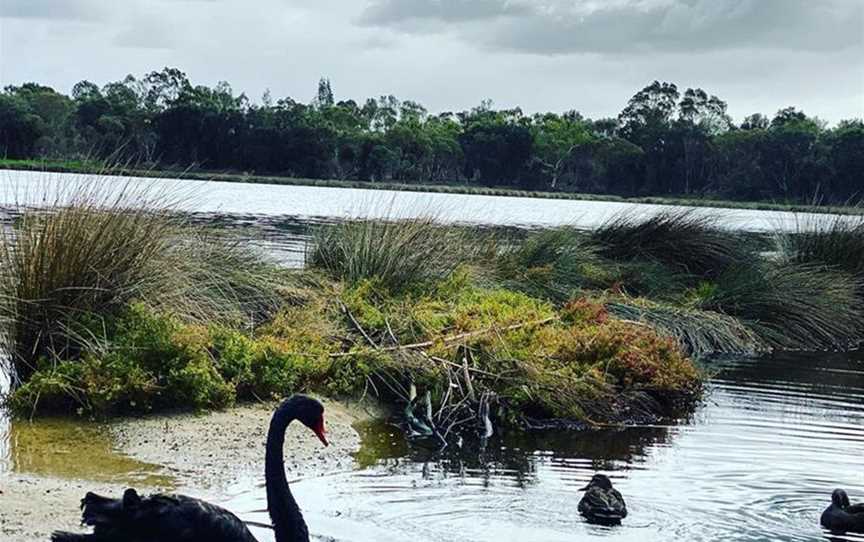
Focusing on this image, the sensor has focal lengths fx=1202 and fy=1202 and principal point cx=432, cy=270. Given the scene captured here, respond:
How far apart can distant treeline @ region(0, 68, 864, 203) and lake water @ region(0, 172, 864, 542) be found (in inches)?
1386

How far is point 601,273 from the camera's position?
2080 cm

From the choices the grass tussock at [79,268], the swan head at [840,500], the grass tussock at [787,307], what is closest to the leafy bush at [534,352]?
the grass tussock at [79,268]

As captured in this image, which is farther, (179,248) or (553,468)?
(179,248)

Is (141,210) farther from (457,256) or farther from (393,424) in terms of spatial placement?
(457,256)

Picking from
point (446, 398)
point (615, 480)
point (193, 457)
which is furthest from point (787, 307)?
point (193, 457)

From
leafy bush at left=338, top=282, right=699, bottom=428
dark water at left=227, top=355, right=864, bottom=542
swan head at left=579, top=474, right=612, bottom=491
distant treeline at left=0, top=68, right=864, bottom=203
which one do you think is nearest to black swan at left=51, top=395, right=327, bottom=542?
dark water at left=227, top=355, right=864, bottom=542

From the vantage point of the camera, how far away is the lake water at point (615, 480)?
9.02m

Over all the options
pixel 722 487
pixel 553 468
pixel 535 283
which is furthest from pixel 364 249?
pixel 722 487

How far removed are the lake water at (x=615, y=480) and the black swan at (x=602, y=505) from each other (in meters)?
0.10

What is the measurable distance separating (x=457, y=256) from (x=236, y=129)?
45.2m

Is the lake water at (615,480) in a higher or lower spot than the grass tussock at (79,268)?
lower

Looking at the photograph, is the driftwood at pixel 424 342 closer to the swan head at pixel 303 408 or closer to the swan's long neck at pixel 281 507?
the swan head at pixel 303 408

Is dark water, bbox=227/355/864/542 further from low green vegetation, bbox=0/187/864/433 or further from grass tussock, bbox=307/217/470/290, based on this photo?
grass tussock, bbox=307/217/470/290

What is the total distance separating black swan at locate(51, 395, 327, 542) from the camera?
5.95m
